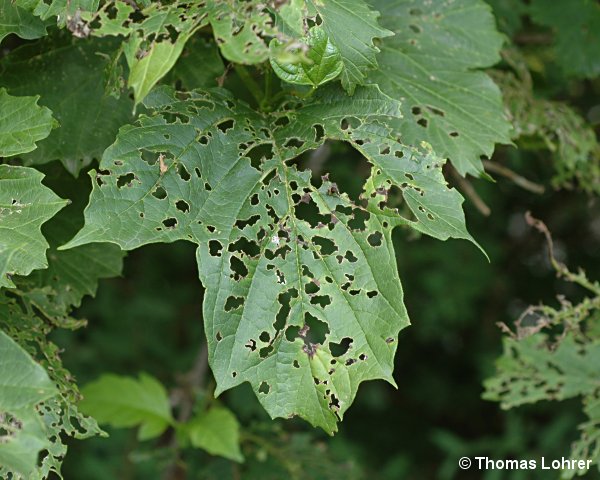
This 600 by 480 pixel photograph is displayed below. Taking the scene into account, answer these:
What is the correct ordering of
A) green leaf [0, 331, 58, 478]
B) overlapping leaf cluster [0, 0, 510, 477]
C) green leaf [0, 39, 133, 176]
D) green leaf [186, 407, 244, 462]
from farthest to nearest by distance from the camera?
green leaf [186, 407, 244, 462] → green leaf [0, 39, 133, 176] → overlapping leaf cluster [0, 0, 510, 477] → green leaf [0, 331, 58, 478]

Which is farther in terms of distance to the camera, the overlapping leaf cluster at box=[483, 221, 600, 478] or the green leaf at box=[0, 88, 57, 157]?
the overlapping leaf cluster at box=[483, 221, 600, 478]

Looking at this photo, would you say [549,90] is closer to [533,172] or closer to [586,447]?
[533,172]

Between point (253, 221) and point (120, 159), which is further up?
point (120, 159)

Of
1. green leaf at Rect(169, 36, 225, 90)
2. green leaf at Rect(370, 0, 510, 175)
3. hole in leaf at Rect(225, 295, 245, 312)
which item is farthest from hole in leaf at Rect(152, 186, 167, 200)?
green leaf at Rect(370, 0, 510, 175)

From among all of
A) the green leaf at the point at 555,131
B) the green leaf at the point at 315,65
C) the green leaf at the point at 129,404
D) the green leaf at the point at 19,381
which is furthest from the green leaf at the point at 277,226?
the green leaf at the point at 129,404

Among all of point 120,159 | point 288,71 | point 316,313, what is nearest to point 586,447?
point 316,313

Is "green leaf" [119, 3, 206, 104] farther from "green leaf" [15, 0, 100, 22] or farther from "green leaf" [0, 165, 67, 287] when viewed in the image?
"green leaf" [0, 165, 67, 287]

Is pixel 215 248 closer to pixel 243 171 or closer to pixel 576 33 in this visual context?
pixel 243 171
